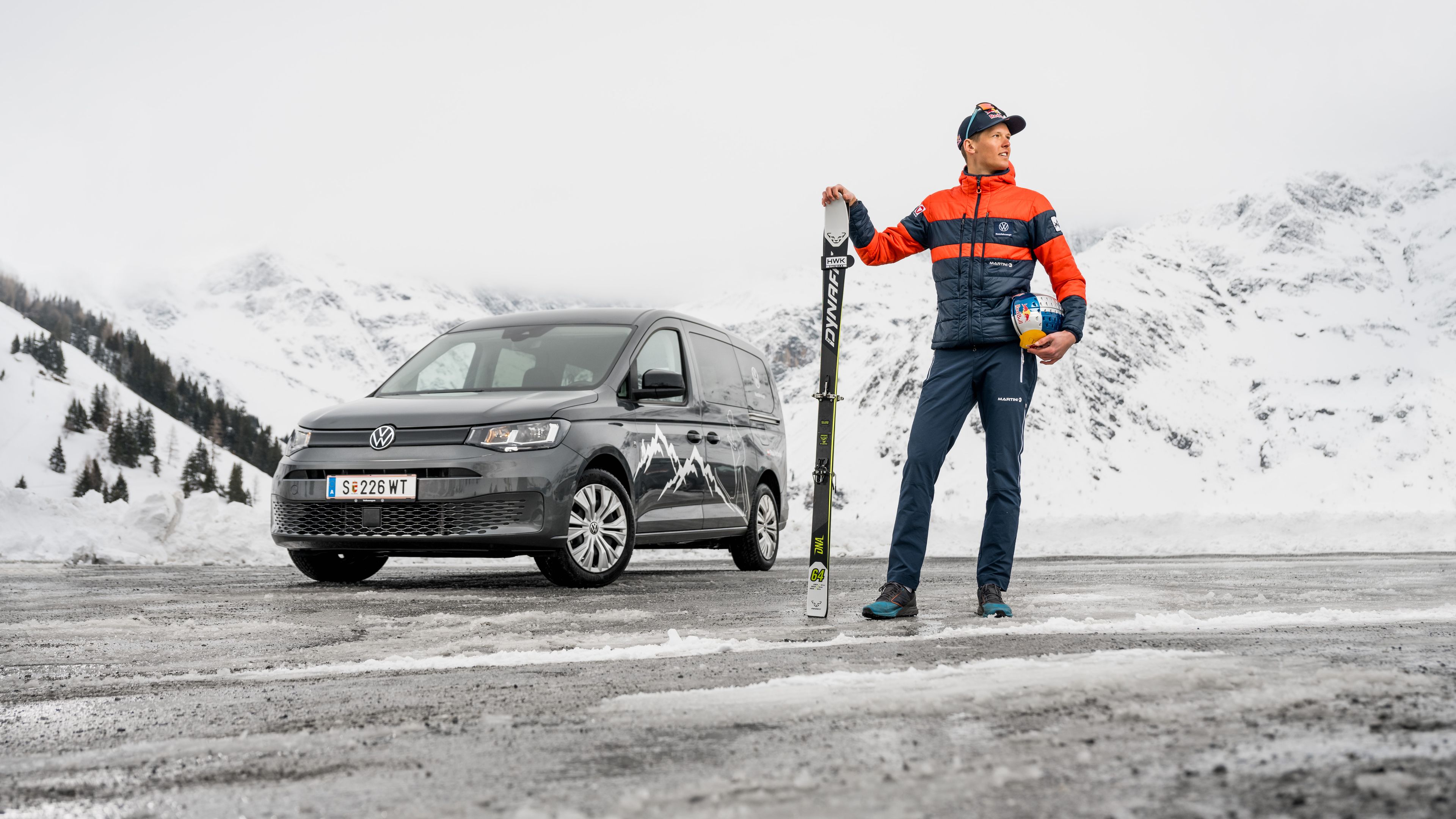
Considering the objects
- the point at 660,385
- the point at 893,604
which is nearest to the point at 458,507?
the point at 660,385

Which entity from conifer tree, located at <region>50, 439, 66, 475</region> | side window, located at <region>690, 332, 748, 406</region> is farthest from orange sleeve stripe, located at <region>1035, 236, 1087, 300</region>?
conifer tree, located at <region>50, 439, 66, 475</region>

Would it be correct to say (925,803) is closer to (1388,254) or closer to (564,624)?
(564,624)

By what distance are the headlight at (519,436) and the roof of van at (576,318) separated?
55.2 inches

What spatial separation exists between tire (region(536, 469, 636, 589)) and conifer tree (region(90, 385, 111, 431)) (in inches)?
5096

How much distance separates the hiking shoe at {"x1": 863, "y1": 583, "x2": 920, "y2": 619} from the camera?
4.56 m

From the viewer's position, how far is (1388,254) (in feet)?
547

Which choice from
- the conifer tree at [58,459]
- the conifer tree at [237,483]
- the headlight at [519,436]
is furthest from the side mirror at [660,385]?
the conifer tree at [58,459]

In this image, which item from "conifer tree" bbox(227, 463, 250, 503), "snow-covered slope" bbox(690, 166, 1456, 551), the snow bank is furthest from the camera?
"snow-covered slope" bbox(690, 166, 1456, 551)

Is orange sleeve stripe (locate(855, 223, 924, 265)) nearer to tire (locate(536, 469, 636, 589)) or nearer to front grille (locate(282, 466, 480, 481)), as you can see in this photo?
tire (locate(536, 469, 636, 589))

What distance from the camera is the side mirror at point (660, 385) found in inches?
265

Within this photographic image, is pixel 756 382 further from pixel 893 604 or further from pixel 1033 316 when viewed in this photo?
pixel 893 604

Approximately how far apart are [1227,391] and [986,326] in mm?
139976

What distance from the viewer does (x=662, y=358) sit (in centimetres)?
755

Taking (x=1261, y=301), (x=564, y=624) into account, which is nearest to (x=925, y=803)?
(x=564, y=624)
